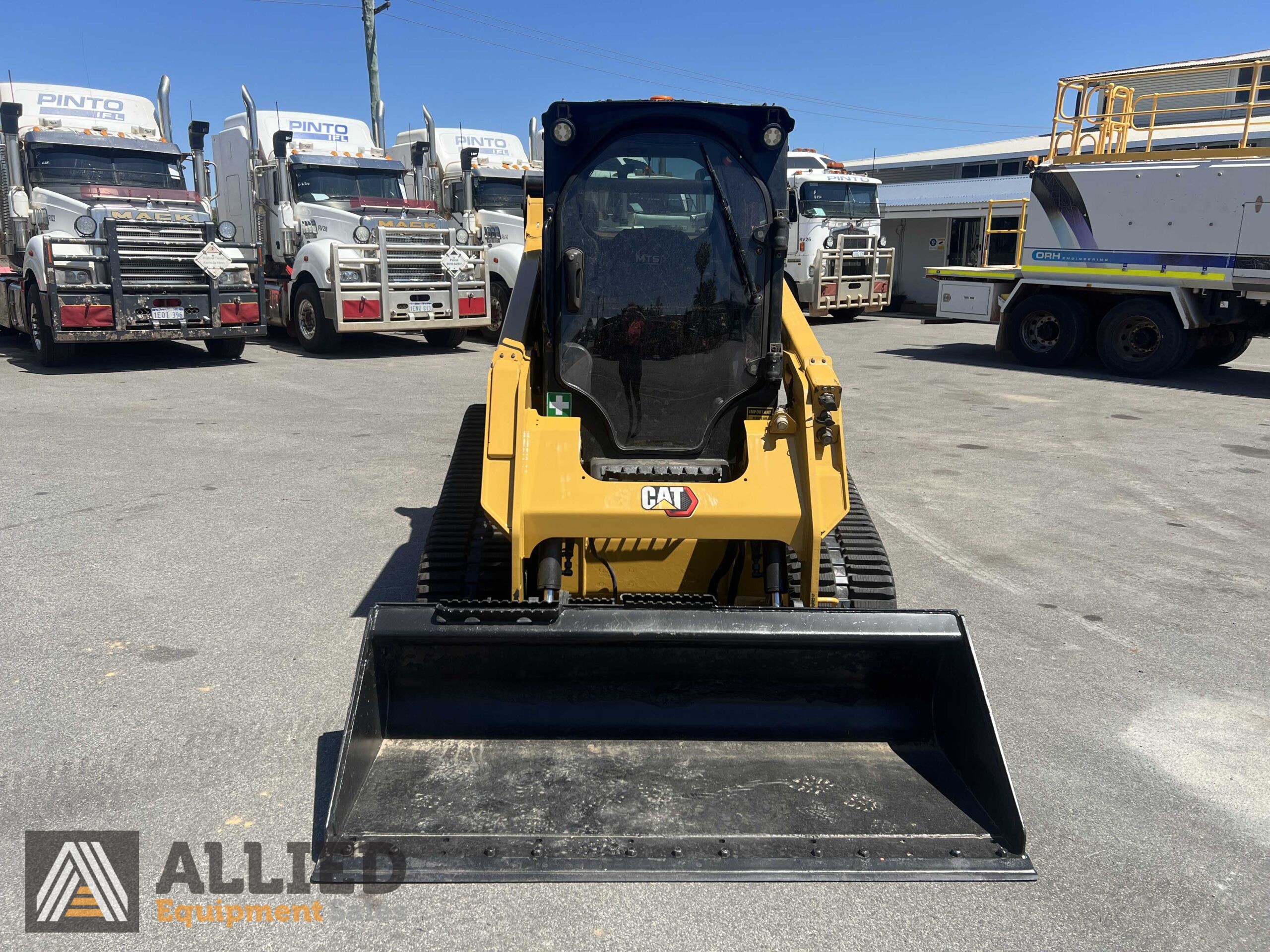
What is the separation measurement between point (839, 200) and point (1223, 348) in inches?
336

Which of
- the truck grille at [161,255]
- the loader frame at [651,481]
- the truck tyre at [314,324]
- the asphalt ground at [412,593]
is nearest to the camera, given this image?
the asphalt ground at [412,593]

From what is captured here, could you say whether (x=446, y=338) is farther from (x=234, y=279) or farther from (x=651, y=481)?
(x=651, y=481)

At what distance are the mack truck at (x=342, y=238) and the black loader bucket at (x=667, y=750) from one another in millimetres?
12240

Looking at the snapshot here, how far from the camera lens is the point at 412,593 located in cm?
538

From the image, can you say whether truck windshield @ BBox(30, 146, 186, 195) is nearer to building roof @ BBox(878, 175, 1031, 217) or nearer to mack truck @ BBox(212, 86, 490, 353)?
mack truck @ BBox(212, 86, 490, 353)

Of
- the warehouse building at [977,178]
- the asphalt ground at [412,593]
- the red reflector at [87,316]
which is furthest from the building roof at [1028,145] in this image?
the red reflector at [87,316]

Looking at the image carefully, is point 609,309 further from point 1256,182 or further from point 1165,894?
point 1256,182

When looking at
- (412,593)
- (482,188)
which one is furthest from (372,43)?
(412,593)

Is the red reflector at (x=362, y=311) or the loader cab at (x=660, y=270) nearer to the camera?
the loader cab at (x=660, y=270)

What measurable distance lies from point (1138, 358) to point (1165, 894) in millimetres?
13081

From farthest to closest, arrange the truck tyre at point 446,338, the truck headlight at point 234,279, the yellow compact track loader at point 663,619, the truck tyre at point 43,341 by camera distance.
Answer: the truck tyre at point 446,338 → the truck headlight at point 234,279 → the truck tyre at point 43,341 → the yellow compact track loader at point 663,619

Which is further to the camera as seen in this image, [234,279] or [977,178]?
[977,178]

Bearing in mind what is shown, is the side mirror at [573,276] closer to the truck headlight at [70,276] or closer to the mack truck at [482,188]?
the truck headlight at [70,276]

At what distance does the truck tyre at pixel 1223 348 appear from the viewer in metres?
14.7
